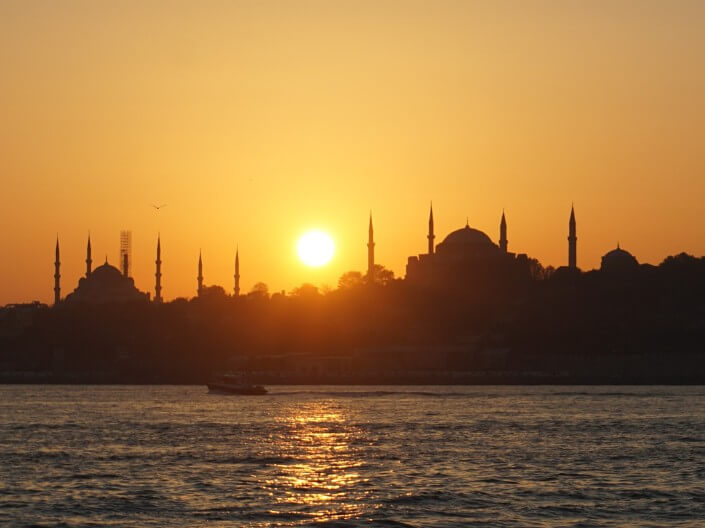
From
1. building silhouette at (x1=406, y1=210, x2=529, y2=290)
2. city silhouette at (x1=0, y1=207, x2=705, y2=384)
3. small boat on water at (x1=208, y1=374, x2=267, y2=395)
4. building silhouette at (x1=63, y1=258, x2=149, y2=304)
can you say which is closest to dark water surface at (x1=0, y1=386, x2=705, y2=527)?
small boat on water at (x1=208, y1=374, x2=267, y2=395)

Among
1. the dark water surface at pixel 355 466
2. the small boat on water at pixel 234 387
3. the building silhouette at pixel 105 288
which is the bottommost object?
the dark water surface at pixel 355 466

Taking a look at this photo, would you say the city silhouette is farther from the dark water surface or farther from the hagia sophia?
the dark water surface

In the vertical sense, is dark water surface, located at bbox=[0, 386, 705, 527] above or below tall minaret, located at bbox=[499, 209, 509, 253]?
below

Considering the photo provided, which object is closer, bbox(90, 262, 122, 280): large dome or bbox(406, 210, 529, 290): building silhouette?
bbox(406, 210, 529, 290): building silhouette

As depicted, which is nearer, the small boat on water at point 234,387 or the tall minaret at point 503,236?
the small boat on water at point 234,387

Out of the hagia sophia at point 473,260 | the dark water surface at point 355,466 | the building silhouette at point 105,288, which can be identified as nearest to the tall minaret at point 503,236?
the hagia sophia at point 473,260

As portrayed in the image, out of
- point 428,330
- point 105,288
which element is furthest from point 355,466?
point 105,288

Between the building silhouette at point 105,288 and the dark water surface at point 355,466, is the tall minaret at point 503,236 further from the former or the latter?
the dark water surface at point 355,466

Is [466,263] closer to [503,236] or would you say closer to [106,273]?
[503,236]
